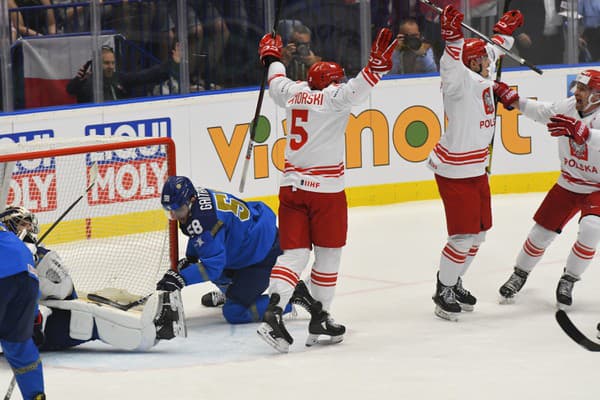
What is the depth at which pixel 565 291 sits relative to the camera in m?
6.14

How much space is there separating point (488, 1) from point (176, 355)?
4.80 metres

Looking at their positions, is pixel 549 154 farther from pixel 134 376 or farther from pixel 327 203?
pixel 134 376

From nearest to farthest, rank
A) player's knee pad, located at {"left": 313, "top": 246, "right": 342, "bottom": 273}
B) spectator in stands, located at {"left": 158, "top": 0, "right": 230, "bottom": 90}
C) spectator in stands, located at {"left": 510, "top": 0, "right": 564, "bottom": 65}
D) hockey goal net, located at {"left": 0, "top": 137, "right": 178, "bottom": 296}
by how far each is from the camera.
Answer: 1. player's knee pad, located at {"left": 313, "top": 246, "right": 342, "bottom": 273}
2. hockey goal net, located at {"left": 0, "top": 137, "right": 178, "bottom": 296}
3. spectator in stands, located at {"left": 158, "top": 0, "right": 230, "bottom": 90}
4. spectator in stands, located at {"left": 510, "top": 0, "right": 564, "bottom": 65}

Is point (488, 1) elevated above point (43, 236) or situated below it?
above

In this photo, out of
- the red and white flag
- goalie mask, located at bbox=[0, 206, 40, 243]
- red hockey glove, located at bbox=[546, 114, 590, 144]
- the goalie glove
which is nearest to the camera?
goalie mask, located at bbox=[0, 206, 40, 243]

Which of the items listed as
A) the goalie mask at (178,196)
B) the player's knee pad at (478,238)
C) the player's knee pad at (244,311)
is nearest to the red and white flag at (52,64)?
the player's knee pad at (244,311)

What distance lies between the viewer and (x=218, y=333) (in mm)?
5812

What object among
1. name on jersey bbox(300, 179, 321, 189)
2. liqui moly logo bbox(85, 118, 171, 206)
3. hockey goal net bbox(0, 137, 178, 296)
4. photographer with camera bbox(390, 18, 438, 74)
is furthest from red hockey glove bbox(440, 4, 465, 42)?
photographer with camera bbox(390, 18, 438, 74)

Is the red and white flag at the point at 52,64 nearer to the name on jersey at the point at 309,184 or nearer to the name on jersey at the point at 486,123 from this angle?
the name on jersey at the point at 309,184

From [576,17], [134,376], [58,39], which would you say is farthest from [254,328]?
[576,17]

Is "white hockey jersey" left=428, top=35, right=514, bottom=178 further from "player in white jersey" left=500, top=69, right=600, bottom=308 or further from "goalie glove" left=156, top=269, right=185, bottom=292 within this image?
"goalie glove" left=156, top=269, right=185, bottom=292

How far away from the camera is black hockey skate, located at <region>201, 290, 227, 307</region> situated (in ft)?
20.7

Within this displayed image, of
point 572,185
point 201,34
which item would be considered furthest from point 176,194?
point 201,34

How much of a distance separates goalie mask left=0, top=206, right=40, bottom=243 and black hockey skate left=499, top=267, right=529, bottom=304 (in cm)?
235
